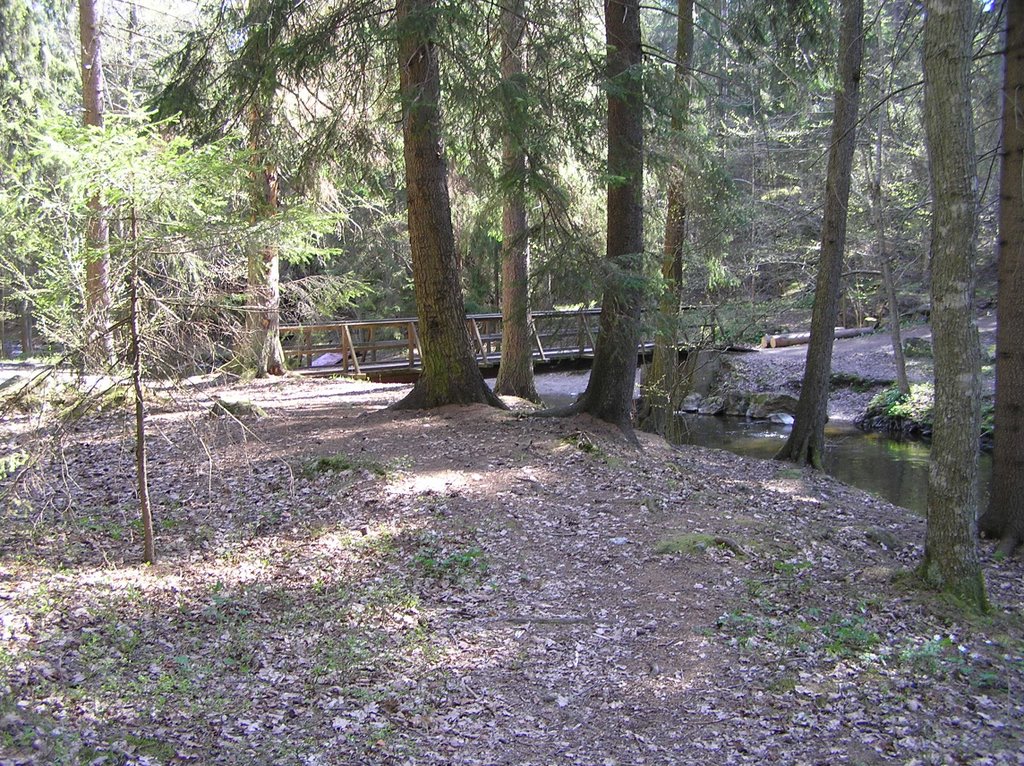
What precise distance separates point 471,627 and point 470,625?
29 millimetres

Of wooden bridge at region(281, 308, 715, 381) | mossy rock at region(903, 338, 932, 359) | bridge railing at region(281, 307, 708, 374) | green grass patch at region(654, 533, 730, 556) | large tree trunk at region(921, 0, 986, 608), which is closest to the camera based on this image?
large tree trunk at region(921, 0, 986, 608)

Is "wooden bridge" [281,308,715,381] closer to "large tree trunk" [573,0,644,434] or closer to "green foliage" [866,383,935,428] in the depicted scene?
"large tree trunk" [573,0,644,434]

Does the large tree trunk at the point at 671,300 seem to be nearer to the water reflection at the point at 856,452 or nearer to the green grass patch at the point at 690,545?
the water reflection at the point at 856,452

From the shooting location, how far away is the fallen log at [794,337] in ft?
82.0

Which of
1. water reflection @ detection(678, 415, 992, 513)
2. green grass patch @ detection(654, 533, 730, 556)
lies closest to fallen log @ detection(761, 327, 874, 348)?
water reflection @ detection(678, 415, 992, 513)

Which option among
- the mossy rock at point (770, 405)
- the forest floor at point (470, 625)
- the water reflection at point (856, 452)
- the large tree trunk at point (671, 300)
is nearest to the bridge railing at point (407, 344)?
the large tree trunk at point (671, 300)

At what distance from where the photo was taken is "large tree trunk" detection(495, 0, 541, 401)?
297 inches

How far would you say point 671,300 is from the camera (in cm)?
1105

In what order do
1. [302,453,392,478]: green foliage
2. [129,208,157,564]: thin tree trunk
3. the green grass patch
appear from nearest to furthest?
[129,208,157,564]: thin tree trunk, the green grass patch, [302,453,392,478]: green foliage

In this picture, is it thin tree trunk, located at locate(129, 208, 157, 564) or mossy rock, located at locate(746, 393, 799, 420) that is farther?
mossy rock, located at locate(746, 393, 799, 420)

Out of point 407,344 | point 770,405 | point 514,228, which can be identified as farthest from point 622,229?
point 770,405

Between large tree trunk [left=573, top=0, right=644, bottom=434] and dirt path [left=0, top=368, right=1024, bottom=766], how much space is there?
1.66 metres

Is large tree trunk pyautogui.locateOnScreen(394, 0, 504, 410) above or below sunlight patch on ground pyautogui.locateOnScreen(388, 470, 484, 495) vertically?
above

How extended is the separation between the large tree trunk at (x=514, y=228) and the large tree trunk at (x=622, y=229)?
39.2 inches
